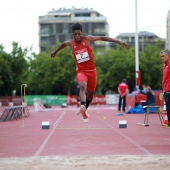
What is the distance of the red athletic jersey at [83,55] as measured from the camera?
10.9 m

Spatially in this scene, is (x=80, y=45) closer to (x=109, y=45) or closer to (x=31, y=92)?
(x=31, y=92)

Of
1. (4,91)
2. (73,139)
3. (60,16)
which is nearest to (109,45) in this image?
(60,16)

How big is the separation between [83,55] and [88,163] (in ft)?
13.3

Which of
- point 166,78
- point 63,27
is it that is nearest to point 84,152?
point 166,78

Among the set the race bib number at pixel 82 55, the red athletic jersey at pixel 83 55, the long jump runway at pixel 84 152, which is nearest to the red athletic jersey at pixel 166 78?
the long jump runway at pixel 84 152

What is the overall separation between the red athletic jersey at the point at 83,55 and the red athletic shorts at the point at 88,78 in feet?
0.31

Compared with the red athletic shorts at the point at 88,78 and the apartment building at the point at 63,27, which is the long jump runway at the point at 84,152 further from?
the apartment building at the point at 63,27

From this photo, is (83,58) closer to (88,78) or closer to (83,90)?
(88,78)

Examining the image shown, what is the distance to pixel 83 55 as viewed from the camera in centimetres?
1093

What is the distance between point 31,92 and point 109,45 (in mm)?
38544

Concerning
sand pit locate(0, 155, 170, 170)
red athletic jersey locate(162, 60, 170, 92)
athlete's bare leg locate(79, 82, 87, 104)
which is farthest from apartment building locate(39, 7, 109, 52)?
sand pit locate(0, 155, 170, 170)

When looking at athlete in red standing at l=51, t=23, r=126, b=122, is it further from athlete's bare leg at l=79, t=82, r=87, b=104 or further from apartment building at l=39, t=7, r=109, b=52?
apartment building at l=39, t=7, r=109, b=52

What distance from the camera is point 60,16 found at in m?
116

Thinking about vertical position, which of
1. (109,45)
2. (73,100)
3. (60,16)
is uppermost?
(60,16)
